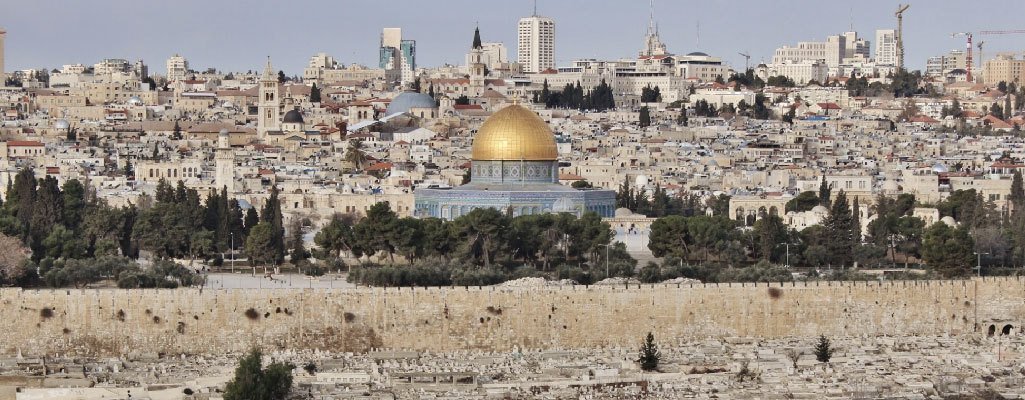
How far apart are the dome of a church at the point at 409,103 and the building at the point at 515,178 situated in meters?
43.3

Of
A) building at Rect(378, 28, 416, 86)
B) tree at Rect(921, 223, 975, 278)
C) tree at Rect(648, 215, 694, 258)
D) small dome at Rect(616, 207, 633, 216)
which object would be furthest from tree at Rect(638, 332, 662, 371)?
building at Rect(378, 28, 416, 86)

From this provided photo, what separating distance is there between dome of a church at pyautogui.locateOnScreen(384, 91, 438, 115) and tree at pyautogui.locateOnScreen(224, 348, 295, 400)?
70173mm

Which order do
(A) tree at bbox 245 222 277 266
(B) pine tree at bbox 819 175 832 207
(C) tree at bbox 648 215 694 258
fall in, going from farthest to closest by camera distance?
(B) pine tree at bbox 819 175 832 207, (C) tree at bbox 648 215 694 258, (A) tree at bbox 245 222 277 266

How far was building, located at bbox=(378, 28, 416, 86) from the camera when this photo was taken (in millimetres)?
148262

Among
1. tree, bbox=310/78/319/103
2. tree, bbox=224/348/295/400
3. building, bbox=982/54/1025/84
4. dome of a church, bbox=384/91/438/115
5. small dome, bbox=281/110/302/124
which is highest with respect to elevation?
building, bbox=982/54/1025/84

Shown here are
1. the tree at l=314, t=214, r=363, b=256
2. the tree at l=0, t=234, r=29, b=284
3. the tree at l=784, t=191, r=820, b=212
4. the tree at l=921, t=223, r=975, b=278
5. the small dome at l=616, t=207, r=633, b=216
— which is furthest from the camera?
the tree at l=784, t=191, r=820, b=212

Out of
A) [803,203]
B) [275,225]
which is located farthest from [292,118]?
[275,225]

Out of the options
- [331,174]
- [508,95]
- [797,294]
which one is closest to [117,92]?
[508,95]

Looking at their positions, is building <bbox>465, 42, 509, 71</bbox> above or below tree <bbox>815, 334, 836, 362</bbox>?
above

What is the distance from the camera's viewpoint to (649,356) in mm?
39844

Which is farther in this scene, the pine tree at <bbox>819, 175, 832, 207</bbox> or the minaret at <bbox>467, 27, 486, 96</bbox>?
the minaret at <bbox>467, 27, 486, 96</bbox>

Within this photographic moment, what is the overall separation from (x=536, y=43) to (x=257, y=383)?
419 ft

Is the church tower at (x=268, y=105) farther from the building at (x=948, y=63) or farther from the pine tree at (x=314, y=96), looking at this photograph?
the building at (x=948, y=63)

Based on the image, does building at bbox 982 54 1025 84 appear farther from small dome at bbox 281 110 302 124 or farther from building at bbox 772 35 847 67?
small dome at bbox 281 110 302 124
